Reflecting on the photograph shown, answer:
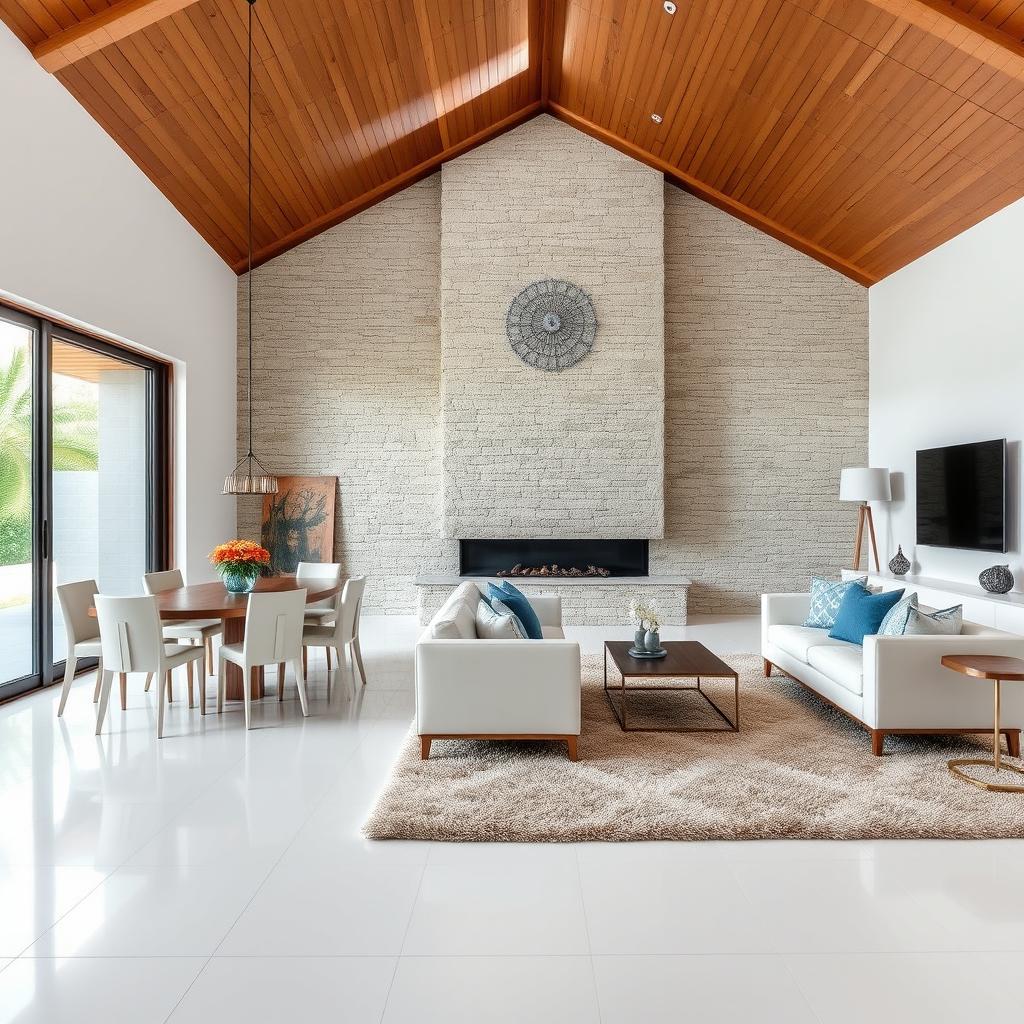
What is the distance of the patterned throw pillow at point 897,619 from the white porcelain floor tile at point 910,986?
2.11 m

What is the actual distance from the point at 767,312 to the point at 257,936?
8191 mm

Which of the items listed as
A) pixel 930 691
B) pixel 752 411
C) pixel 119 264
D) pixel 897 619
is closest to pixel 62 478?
pixel 119 264

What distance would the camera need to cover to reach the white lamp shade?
7.88 m

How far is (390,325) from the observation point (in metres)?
8.98

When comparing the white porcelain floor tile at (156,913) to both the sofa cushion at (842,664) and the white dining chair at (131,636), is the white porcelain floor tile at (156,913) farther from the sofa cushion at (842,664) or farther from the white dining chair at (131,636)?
the sofa cushion at (842,664)

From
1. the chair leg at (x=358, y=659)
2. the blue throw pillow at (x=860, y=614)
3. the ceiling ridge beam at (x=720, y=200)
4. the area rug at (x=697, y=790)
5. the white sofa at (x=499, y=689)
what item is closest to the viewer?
the area rug at (x=697, y=790)

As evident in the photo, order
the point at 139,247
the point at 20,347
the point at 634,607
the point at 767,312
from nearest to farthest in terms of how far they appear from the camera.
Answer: the point at 634,607, the point at 20,347, the point at 139,247, the point at 767,312

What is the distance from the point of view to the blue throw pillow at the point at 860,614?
4.91 meters

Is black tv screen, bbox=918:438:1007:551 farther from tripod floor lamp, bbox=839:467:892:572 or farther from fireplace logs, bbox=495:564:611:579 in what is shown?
fireplace logs, bbox=495:564:611:579

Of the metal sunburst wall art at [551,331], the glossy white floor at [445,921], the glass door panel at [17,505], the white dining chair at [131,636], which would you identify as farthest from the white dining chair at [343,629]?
the metal sunburst wall art at [551,331]

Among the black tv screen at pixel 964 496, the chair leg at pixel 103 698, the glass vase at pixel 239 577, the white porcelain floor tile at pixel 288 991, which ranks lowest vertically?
the white porcelain floor tile at pixel 288 991

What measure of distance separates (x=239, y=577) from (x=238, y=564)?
10 cm

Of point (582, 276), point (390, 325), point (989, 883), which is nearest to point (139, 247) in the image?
point (390, 325)

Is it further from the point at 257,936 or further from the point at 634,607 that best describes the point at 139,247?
the point at 257,936
